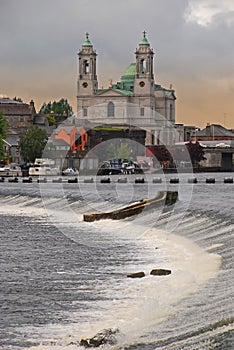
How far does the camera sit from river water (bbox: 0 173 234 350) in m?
22.4

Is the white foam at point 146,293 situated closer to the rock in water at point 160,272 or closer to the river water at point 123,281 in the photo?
the river water at point 123,281

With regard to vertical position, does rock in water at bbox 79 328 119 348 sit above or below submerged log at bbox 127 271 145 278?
below

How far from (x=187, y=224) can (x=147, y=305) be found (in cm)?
2301

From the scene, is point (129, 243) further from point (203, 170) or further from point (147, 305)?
point (203, 170)

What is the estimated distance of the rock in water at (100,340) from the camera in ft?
71.0

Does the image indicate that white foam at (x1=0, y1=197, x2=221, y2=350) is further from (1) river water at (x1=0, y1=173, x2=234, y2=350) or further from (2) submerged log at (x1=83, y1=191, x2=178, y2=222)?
(2) submerged log at (x1=83, y1=191, x2=178, y2=222)

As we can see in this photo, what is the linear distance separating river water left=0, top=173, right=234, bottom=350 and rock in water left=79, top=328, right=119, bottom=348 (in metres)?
0.20

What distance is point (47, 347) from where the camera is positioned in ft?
71.8

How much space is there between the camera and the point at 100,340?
21922 millimetres

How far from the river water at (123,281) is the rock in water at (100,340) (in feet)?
0.66

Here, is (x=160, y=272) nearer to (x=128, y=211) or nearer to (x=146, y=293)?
(x=146, y=293)

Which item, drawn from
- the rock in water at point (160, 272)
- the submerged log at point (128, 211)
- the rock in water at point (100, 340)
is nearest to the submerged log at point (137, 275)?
the rock in water at point (160, 272)

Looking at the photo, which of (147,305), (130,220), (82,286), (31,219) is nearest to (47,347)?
(147,305)

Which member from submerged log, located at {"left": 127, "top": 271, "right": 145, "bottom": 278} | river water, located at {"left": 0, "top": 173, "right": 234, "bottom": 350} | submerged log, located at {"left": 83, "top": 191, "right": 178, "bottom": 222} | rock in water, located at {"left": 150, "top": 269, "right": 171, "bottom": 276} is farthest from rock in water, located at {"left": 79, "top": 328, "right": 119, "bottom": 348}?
submerged log, located at {"left": 83, "top": 191, "right": 178, "bottom": 222}
